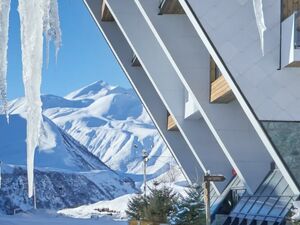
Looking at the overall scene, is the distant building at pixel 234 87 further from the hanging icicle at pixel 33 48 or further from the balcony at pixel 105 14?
the hanging icicle at pixel 33 48

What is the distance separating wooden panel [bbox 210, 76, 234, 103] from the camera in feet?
89.7

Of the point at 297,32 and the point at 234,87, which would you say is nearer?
the point at 297,32

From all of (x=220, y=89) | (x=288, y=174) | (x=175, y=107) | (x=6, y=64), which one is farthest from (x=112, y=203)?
(x=6, y=64)

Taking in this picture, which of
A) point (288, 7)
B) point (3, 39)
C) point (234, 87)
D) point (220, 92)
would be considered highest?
point (288, 7)

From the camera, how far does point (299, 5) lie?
2302cm

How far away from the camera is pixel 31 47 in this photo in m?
7.68

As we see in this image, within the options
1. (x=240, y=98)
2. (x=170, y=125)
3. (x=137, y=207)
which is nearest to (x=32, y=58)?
(x=240, y=98)

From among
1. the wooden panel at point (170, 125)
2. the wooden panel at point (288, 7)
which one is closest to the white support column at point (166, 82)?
the wooden panel at point (170, 125)

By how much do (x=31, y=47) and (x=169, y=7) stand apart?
22.9 m

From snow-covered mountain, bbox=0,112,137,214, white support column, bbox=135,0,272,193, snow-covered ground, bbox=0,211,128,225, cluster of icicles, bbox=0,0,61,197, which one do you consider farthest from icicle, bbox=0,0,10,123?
snow-covered mountain, bbox=0,112,137,214

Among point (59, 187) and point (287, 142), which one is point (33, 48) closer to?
point (287, 142)

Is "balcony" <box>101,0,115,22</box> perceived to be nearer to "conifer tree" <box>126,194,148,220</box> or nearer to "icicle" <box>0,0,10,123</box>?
"conifer tree" <box>126,194,148,220</box>

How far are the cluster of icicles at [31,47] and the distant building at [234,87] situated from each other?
14661 mm

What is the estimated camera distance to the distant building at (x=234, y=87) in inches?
896
